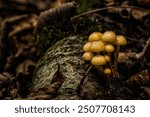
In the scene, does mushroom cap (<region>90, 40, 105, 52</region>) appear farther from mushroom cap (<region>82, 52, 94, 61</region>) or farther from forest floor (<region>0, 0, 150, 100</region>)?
forest floor (<region>0, 0, 150, 100</region>)

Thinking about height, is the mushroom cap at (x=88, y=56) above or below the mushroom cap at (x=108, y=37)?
below

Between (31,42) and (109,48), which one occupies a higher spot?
(109,48)

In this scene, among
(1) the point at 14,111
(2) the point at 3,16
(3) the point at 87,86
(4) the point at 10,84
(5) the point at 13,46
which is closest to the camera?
(3) the point at 87,86

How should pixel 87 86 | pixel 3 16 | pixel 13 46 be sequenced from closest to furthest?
pixel 87 86, pixel 13 46, pixel 3 16

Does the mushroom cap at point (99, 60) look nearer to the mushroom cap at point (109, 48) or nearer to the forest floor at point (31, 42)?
the mushroom cap at point (109, 48)

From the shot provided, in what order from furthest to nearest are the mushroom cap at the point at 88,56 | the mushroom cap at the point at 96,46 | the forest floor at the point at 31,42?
the forest floor at the point at 31,42 → the mushroom cap at the point at 88,56 → the mushroom cap at the point at 96,46

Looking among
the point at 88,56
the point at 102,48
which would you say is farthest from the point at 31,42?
the point at 102,48

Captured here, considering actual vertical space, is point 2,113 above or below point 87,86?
below

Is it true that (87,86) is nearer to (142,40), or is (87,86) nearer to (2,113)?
(2,113)

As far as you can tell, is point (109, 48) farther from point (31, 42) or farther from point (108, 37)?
point (31, 42)

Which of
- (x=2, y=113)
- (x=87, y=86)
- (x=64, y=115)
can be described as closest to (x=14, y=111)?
(x=2, y=113)

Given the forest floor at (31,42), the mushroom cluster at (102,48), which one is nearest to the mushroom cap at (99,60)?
the mushroom cluster at (102,48)
